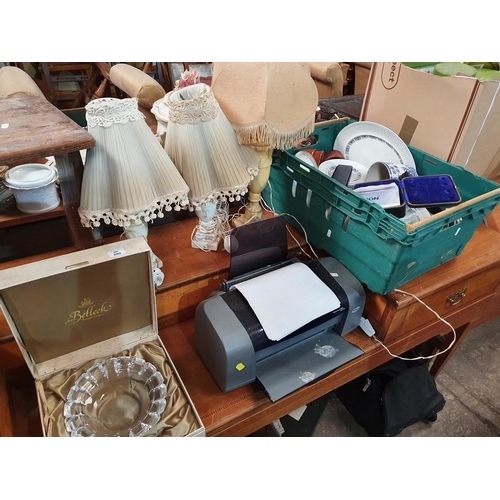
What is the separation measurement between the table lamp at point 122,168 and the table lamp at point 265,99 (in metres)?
0.19

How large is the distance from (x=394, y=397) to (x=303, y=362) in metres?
0.56

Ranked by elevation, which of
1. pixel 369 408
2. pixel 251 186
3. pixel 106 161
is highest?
pixel 106 161

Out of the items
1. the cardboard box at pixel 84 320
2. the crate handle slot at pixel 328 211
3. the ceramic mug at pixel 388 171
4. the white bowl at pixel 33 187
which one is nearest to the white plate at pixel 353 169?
the ceramic mug at pixel 388 171

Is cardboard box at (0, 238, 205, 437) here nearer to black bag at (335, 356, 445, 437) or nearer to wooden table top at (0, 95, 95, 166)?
→ wooden table top at (0, 95, 95, 166)

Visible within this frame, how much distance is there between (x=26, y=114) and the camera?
0.68 metres

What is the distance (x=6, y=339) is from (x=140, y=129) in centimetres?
50

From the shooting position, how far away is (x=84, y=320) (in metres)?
0.75

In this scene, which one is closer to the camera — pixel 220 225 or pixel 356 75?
pixel 220 225

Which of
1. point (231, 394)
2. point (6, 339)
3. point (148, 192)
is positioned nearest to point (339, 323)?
point (231, 394)

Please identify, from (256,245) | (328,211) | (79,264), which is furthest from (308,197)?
(79,264)

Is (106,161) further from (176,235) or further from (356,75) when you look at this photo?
(356,75)

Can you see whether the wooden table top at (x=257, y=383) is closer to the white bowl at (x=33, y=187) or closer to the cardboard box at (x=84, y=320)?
the cardboard box at (x=84, y=320)

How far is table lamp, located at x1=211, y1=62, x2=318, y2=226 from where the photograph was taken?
28.4 inches

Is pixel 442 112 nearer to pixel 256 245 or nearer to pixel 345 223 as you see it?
pixel 345 223
